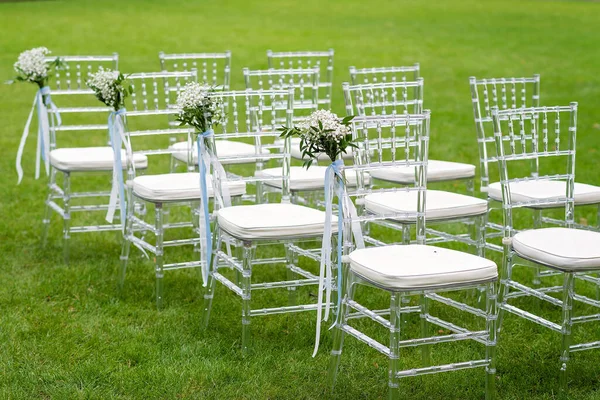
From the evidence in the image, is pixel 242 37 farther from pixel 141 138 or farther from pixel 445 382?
pixel 445 382

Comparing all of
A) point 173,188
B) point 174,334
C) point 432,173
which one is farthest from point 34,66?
point 432,173

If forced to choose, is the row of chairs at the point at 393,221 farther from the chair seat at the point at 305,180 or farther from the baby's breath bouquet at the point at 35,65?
the baby's breath bouquet at the point at 35,65

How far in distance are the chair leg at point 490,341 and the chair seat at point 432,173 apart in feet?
5.97

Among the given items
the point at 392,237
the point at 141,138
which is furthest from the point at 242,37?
the point at 392,237

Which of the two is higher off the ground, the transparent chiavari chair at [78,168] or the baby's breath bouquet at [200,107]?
the baby's breath bouquet at [200,107]

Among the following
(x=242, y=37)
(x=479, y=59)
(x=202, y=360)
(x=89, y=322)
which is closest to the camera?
(x=202, y=360)

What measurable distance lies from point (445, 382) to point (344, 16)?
1750 cm

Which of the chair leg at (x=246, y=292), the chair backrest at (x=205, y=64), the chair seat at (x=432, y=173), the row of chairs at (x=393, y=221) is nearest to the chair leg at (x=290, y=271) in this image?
the row of chairs at (x=393, y=221)

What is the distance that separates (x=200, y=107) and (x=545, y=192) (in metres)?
2.05

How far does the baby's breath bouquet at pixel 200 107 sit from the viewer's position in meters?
4.73

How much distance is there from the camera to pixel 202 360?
452 cm

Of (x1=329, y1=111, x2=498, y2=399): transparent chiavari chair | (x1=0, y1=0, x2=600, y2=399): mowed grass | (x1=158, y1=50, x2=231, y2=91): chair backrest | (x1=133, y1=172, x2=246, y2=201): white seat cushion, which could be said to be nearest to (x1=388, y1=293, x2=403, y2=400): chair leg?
(x1=329, y1=111, x2=498, y2=399): transparent chiavari chair

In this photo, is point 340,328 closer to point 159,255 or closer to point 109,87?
point 159,255

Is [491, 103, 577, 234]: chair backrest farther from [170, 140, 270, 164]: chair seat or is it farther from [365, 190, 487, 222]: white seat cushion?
[170, 140, 270, 164]: chair seat
